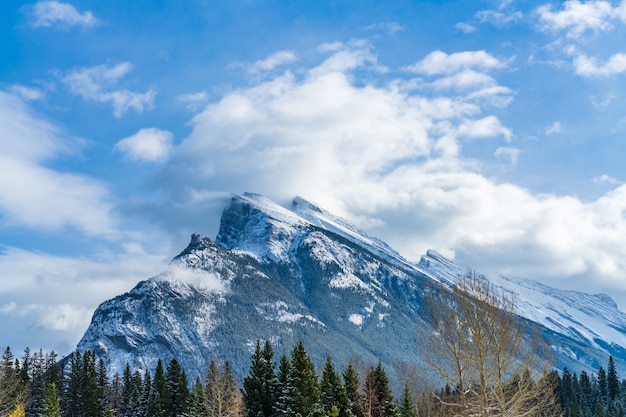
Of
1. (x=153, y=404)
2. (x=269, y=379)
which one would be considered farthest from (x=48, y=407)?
(x=269, y=379)

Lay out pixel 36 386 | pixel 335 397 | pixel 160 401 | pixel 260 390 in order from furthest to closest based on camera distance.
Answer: pixel 36 386 < pixel 160 401 < pixel 335 397 < pixel 260 390

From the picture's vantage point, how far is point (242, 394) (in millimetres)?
60344

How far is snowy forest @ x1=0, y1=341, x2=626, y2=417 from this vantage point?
5700cm

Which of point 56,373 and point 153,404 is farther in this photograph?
point 56,373

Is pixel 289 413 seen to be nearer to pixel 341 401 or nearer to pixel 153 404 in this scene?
pixel 341 401

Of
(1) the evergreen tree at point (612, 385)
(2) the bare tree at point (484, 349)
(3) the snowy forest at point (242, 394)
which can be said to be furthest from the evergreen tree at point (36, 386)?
(1) the evergreen tree at point (612, 385)

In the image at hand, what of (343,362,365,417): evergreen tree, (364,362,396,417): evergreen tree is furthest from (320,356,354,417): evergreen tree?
(343,362,365,417): evergreen tree

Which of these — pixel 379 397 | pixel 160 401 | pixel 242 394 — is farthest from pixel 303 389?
pixel 160 401

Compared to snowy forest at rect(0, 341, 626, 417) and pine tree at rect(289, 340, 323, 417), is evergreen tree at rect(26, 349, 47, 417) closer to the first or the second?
snowy forest at rect(0, 341, 626, 417)

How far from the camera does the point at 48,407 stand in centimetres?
7894

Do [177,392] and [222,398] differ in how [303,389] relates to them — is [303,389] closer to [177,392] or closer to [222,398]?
[222,398]

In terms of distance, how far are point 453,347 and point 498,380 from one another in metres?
4.37

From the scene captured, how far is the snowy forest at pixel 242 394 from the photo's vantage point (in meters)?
57.0

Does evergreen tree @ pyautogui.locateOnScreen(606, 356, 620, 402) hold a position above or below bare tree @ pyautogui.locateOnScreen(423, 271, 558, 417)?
above
